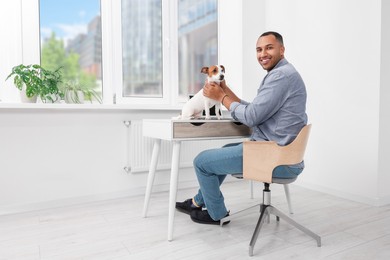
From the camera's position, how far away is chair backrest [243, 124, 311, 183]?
1545 mm

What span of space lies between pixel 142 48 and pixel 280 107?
5.92ft

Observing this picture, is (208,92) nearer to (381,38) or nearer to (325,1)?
(381,38)

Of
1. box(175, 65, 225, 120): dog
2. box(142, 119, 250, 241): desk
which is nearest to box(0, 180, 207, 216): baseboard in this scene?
box(142, 119, 250, 241): desk

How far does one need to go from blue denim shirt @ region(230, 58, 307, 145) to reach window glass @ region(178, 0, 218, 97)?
167 cm

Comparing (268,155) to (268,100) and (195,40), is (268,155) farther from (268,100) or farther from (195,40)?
(195,40)

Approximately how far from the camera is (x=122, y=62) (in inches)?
113

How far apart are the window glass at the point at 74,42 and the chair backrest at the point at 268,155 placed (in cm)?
165

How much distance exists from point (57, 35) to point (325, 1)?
2.32 meters

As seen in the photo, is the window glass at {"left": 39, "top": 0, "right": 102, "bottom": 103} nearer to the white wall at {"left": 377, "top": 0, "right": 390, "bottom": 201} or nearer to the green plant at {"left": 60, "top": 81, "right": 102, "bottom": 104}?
the green plant at {"left": 60, "top": 81, "right": 102, "bottom": 104}

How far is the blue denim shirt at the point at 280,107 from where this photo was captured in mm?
1565

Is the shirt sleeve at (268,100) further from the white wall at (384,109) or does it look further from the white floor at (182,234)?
the white wall at (384,109)

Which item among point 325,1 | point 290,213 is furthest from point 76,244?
point 325,1

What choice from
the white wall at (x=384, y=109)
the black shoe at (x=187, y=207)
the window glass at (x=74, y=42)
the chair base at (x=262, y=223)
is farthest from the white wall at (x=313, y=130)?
the chair base at (x=262, y=223)

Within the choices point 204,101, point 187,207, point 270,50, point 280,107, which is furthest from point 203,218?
point 270,50
